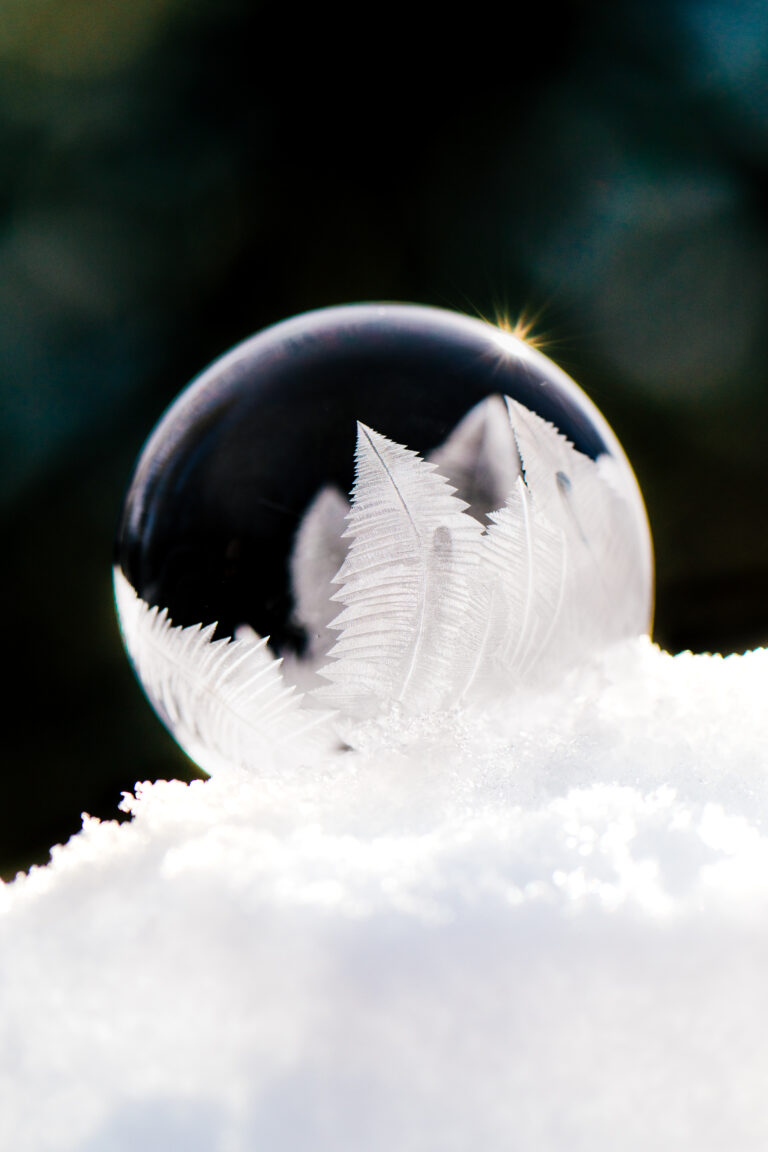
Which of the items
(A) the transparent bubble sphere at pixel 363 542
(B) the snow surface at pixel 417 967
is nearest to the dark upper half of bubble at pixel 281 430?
(A) the transparent bubble sphere at pixel 363 542

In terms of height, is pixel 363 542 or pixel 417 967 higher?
pixel 363 542

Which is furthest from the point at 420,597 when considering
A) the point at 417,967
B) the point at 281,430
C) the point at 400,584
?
the point at 417,967

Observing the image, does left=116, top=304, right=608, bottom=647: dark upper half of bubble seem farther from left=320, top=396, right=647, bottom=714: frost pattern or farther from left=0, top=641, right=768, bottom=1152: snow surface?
left=0, top=641, right=768, bottom=1152: snow surface

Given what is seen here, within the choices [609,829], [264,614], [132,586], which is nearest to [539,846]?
[609,829]

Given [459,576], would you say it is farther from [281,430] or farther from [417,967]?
[417,967]

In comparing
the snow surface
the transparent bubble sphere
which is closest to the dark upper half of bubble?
the transparent bubble sphere
